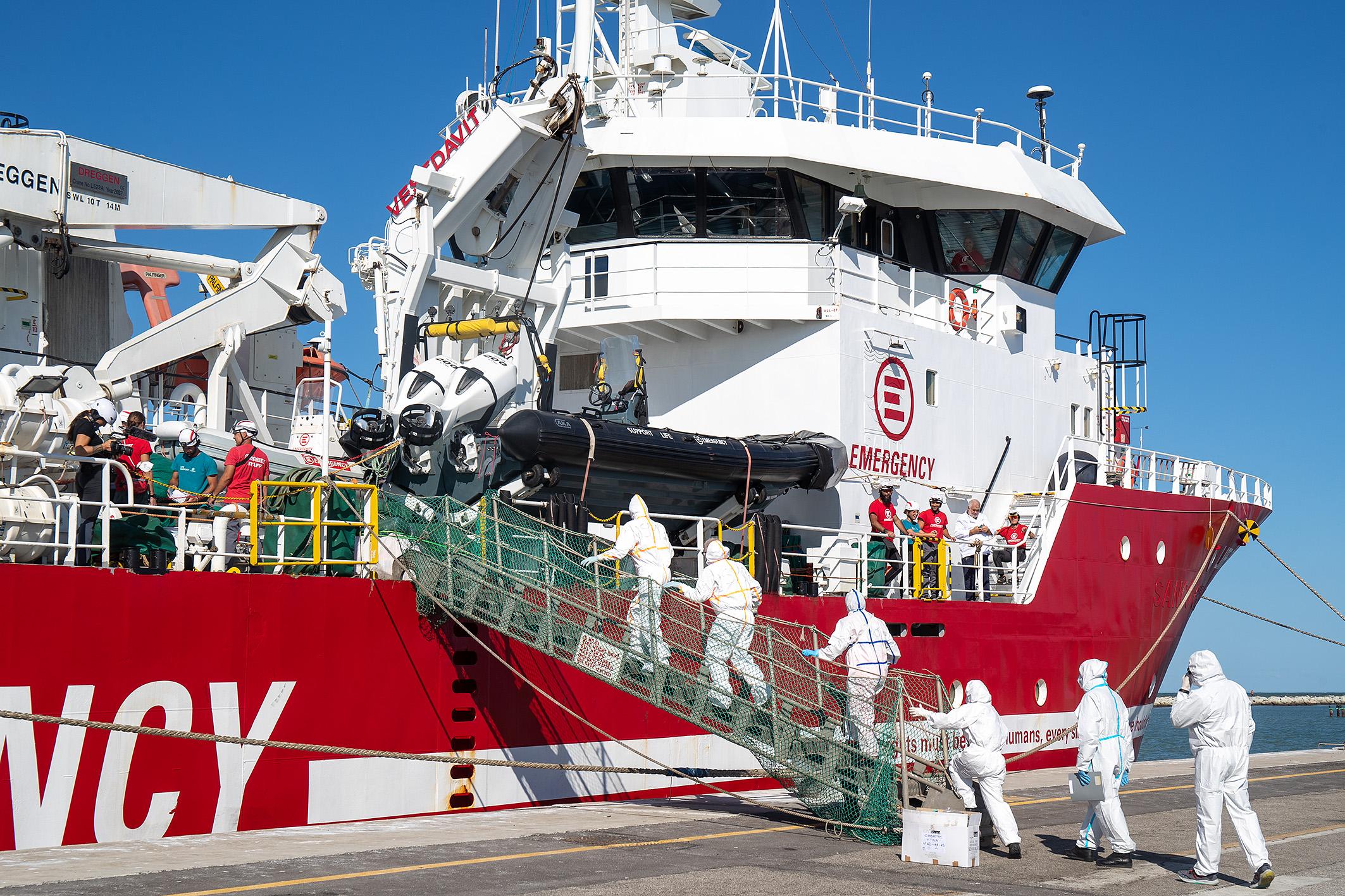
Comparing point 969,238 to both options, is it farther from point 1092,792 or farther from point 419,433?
point 1092,792

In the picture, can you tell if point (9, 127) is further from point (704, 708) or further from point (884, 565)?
point (884, 565)

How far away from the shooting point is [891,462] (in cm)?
1566

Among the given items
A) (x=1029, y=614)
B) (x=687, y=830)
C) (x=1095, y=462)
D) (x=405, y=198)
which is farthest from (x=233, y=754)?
(x=1095, y=462)

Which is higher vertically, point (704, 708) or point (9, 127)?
point (9, 127)

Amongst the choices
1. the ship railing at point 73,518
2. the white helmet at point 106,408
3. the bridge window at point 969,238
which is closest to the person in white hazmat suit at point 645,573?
the ship railing at point 73,518

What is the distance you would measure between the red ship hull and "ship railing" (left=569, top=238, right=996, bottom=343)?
3.67 m

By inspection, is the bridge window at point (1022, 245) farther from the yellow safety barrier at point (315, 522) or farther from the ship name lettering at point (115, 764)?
the ship name lettering at point (115, 764)

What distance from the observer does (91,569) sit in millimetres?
8562

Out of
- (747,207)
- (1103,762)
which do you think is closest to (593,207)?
(747,207)

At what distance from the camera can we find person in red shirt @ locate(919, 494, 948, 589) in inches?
576

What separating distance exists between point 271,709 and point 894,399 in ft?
28.3

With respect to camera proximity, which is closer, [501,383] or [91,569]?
[91,569]

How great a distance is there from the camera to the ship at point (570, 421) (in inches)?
356

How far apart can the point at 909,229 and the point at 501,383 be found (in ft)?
22.0
